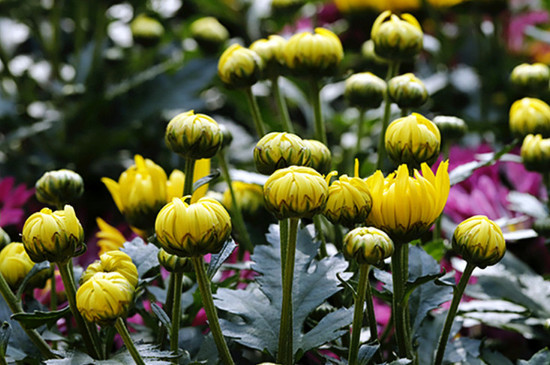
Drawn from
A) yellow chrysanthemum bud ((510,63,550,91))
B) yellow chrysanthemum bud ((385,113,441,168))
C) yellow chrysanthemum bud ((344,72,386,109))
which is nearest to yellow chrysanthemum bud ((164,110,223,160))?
yellow chrysanthemum bud ((385,113,441,168))

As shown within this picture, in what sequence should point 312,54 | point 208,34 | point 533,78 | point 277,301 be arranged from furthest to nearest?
point 208,34, point 533,78, point 312,54, point 277,301

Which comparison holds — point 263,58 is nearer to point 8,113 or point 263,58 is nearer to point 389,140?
point 389,140

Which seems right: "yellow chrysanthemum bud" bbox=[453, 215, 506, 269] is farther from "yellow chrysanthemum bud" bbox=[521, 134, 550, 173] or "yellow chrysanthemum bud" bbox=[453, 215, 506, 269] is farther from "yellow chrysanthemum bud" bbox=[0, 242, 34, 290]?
"yellow chrysanthemum bud" bbox=[0, 242, 34, 290]

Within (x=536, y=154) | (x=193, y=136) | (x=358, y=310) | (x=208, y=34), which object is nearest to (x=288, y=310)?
(x=358, y=310)

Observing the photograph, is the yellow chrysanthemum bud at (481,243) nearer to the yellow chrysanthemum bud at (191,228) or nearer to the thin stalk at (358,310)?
the thin stalk at (358,310)

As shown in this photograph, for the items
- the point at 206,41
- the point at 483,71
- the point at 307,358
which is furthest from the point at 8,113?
the point at 483,71

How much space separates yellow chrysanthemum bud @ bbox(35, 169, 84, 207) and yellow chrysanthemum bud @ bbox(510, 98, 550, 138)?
0.51m

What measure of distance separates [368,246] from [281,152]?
0.37 feet

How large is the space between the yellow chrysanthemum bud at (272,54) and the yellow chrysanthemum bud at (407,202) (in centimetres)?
25

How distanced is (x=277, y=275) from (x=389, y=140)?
152mm

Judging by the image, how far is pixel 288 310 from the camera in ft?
1.71

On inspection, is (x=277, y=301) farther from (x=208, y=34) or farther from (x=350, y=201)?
(x=208, y=34)

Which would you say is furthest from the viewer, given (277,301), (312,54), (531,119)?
(531,119)

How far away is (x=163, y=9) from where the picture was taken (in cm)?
157
